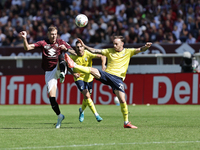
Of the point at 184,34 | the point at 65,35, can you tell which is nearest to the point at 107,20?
the point at 65,35

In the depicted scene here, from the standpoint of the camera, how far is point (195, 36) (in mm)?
20656

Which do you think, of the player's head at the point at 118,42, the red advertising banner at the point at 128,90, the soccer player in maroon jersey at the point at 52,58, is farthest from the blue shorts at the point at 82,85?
the red advertising banner at the point at 128,90

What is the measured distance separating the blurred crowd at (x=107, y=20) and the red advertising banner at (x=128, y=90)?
2.79 meters

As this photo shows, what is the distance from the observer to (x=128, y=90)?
1942 centimetres

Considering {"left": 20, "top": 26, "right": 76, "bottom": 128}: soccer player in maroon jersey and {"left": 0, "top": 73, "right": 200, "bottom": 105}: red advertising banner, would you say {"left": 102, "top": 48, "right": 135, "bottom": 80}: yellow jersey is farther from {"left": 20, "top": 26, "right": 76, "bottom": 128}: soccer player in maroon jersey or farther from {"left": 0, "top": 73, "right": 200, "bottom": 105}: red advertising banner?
{"left": 0, "top": 73, "right": 200, "bottom": 105}: red advertising banner

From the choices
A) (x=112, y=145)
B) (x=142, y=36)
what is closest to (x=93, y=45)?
(x=142, y=36)

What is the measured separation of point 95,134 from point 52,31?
297cm

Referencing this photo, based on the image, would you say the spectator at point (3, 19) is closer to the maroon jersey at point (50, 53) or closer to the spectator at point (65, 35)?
the spectator at point (65, 35)

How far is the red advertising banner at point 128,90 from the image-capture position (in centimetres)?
1839

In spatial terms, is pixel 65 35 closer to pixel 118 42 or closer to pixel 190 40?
pixel 190 40

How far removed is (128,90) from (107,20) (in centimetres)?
551

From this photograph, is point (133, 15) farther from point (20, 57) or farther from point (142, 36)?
point (20, 57)

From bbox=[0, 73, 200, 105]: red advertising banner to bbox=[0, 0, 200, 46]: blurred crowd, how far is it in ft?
9.14

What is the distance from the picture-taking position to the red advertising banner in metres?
18.4
